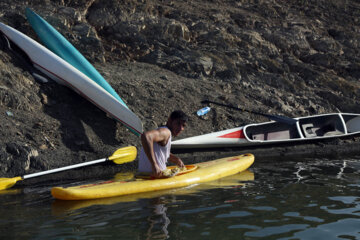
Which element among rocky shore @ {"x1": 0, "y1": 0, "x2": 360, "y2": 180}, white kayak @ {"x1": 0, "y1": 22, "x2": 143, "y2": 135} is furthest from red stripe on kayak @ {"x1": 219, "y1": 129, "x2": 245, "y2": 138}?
white kayak @ {"x1": 0, "y1": 22, "x2": 143, "y2": 135}

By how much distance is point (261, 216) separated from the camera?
4.11m

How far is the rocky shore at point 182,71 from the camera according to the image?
7746 mm

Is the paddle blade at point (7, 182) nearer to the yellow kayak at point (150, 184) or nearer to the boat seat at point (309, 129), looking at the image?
the yellow kayak at point (150, 184)

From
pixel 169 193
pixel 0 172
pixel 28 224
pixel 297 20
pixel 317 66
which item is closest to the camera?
pixel 28 224

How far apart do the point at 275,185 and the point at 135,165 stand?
2.97 meters

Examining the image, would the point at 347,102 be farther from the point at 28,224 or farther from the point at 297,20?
the point at 28,224

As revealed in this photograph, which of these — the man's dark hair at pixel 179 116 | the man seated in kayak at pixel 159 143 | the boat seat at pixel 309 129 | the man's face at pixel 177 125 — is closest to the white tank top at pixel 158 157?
the man seated in kayak at pixel 159 143

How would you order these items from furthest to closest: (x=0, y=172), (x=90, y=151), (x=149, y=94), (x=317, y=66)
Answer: (x=317, y=66) → (x=149, y=94) → (x=90, y=151) → (x=0, y=172)

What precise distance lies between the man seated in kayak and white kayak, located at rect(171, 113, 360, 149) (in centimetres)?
216

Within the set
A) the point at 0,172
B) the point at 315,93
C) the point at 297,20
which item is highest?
the point at 297,20

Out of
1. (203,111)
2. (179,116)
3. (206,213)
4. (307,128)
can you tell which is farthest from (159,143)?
(307,128)

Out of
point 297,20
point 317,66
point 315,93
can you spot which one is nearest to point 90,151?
point 315,93

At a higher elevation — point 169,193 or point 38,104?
point 38,104

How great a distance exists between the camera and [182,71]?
11.8 meters
